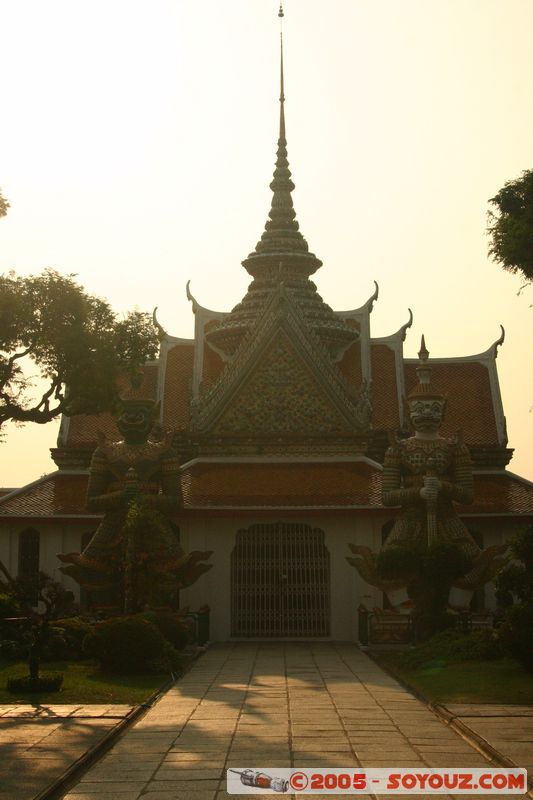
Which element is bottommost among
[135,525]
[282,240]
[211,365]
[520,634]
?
[520,634]

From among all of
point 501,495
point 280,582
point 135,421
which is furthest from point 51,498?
point 501,495

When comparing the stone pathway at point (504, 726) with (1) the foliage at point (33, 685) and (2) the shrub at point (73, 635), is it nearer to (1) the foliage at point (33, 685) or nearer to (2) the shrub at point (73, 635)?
(1) the foliage at point (33, 685)

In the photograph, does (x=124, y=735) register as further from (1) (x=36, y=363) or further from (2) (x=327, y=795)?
(1) (x=36, y=363)

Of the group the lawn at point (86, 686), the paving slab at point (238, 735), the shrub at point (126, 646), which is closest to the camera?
the paving slab at point (238, 735)

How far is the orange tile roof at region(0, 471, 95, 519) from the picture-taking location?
24125 mm

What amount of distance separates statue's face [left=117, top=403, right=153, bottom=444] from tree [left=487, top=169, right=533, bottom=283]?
8097 mm

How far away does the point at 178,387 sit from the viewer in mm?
29703

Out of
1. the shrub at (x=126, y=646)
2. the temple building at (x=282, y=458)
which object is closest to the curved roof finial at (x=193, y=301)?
the temple building at (x=282, y=458)

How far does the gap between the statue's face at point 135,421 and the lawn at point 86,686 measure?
200 inches

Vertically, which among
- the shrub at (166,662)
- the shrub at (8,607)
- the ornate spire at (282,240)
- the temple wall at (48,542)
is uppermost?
the ornate spire at (282,240)

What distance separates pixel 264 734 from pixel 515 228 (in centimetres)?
749

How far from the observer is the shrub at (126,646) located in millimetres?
15766

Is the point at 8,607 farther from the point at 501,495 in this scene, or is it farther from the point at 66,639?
the point at 501,495

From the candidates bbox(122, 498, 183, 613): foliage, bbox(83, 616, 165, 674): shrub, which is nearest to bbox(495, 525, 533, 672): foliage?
bbox(83, 616, 165, 674): shrub
